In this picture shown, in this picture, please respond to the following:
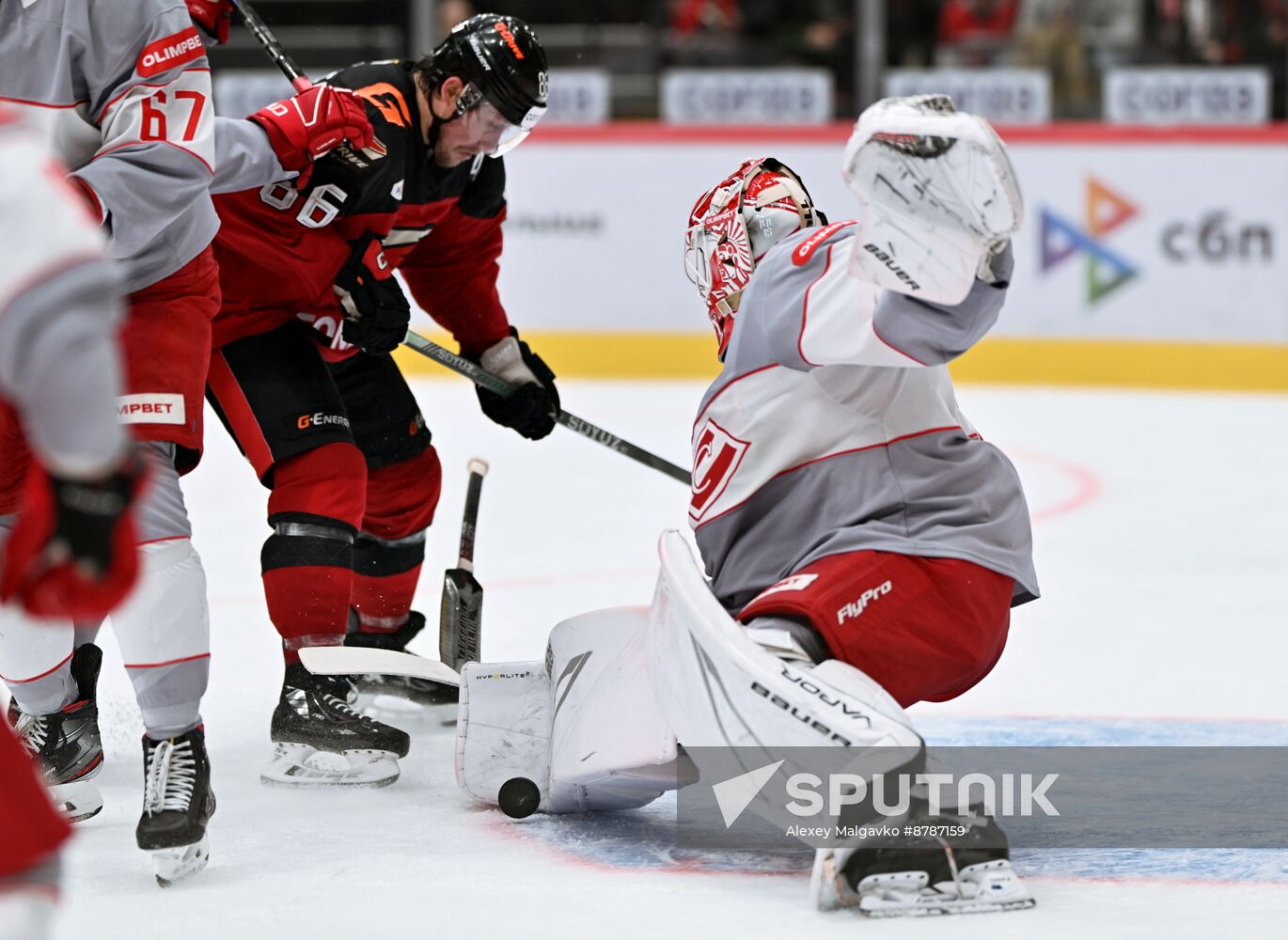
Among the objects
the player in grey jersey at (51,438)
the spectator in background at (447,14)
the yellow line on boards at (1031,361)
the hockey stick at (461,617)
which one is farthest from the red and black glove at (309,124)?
the spectator in background at (447,14)

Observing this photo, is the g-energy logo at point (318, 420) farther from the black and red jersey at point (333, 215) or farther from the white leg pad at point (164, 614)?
the white leg pad at point (164, 614)

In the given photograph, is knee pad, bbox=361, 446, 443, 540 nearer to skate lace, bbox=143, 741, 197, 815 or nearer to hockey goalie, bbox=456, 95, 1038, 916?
hockey goalie, bbox=456, 95, 1038, 916

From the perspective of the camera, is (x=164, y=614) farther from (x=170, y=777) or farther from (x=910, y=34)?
(x=910, y=34)

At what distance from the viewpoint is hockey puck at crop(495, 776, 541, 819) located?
226cm

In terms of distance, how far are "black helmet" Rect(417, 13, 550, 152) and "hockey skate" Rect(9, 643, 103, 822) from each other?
98 cm

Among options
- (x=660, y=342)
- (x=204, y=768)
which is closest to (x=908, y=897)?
(x=204, y=768)

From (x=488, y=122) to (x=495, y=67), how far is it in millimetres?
84

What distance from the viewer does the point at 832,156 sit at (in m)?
6.78

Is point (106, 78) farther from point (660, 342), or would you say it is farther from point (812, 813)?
point (660, 342)

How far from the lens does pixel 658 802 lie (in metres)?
2.38

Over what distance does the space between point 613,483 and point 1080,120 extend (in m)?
2.80

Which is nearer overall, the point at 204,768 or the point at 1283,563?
the point at 204,768

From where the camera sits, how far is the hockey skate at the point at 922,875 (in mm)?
1858

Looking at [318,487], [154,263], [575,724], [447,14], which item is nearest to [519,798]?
[575,724]
